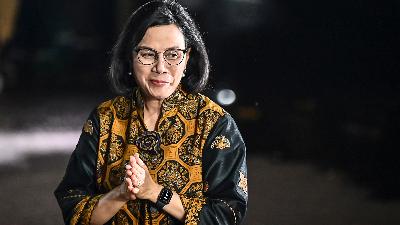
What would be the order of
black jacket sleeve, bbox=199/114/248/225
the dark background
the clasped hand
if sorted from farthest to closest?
the dark background, black jacket sleeve, bbox=199/114/248/225, the clasped hand

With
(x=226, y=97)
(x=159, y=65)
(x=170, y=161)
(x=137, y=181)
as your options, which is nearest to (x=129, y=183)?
(x=137, y=181)

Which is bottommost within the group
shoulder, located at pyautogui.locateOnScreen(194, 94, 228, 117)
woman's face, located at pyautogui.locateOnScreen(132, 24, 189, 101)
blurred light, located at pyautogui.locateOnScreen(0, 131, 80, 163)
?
blurred light, located at pyautogui.locateOnScreen(0, 131, 80, 163)

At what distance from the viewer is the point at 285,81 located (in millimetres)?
2576

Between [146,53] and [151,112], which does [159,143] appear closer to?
[151,112]

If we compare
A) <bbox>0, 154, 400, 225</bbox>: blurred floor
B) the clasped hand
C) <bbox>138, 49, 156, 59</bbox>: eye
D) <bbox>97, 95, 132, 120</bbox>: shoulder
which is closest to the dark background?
<bbox>0, 154, 400, 225</bbox>: blurred floor

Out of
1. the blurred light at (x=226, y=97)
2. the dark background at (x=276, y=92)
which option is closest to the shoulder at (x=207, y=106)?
the dark background at (x=276, y=92)

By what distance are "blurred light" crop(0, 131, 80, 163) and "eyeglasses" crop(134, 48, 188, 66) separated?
4.37 feet

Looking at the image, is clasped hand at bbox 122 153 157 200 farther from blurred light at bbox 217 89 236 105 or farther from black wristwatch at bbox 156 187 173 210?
blurred light at bbox 217 89 236 105

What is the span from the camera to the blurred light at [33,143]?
2506 mm

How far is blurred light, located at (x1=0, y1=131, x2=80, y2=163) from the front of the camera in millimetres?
2506

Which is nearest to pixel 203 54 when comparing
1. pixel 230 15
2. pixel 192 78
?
pixel 192 78

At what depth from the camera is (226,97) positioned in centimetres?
253

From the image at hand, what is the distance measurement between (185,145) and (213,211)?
165 millimetres

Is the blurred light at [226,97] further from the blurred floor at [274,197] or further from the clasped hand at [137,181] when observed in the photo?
the clasped hand at [137,181]
